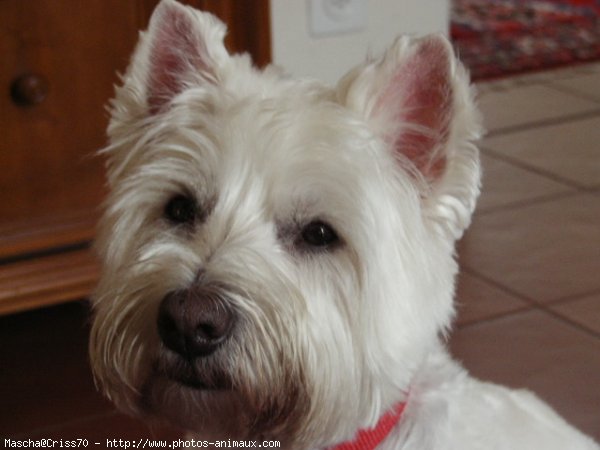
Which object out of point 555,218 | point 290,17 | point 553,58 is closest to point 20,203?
point 290,17

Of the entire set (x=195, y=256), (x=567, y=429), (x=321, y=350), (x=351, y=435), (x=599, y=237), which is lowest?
(x=599, y=237)

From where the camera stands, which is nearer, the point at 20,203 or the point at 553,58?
the point at 20,203

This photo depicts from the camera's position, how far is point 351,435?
1500 mm

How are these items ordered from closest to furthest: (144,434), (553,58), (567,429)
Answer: (567,429)
(144,434)
(553,58)

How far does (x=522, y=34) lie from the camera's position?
5.98 meters

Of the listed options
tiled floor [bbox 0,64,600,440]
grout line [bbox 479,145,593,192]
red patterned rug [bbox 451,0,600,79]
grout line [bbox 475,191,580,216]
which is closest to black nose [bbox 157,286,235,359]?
tiled floor [bbox 0,64,600,440]

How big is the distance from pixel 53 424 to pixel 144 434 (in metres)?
0.22

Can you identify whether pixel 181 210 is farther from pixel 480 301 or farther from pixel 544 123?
pixel 544 123

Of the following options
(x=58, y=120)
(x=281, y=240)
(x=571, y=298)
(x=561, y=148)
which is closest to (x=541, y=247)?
(x=571, y=298)

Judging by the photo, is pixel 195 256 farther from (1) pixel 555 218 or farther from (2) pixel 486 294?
(1) pixel 555 218

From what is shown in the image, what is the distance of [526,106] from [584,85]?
468mm

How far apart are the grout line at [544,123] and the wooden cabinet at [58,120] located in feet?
6.20

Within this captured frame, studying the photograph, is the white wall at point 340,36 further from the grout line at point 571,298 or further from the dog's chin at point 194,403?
the dog's chin at point 194,403

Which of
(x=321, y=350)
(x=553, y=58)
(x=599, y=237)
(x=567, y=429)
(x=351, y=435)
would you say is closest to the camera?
(x=321, y=350)
